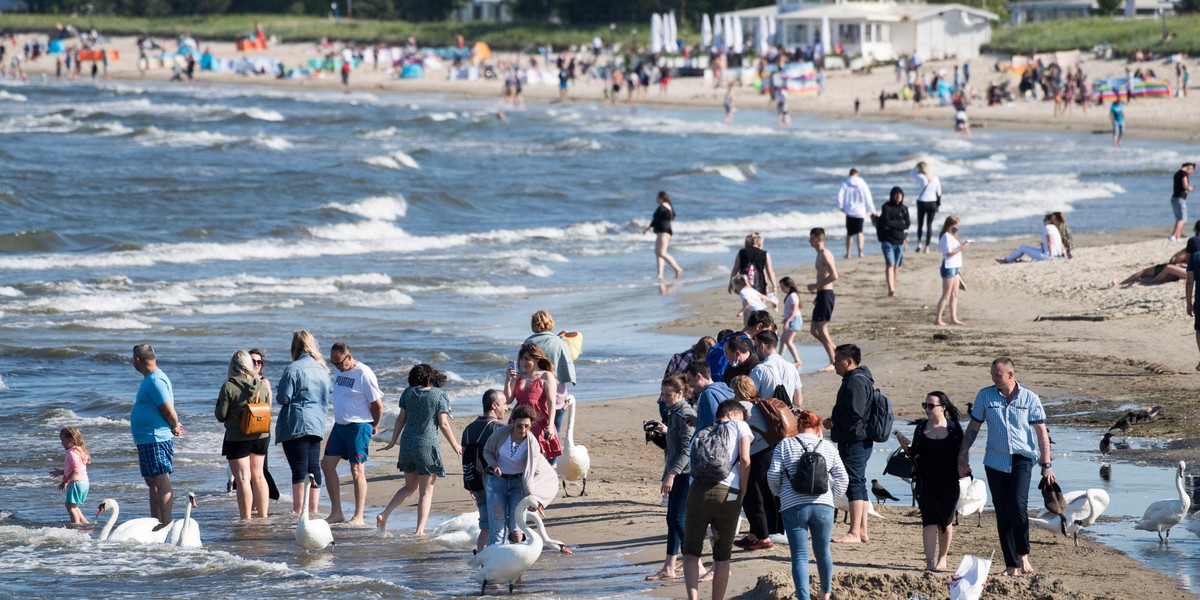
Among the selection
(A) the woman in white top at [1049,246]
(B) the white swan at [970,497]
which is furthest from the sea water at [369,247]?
(A) the woman in white top at [1049,246]

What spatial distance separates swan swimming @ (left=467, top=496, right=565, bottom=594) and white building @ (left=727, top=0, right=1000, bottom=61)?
64.1 meters

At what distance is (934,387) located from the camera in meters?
13.9

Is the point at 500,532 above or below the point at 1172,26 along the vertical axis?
below

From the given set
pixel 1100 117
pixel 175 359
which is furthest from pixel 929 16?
pixel 175 359

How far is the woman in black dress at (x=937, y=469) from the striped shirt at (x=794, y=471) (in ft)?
3.00

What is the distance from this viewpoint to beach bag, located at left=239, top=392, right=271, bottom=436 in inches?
397

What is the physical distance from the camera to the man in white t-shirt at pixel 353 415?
10070mm

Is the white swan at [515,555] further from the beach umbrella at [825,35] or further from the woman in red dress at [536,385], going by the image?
the beach umbrella at [825,35]

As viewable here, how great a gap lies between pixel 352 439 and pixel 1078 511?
4.83 meters

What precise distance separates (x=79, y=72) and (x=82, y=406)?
279 feet

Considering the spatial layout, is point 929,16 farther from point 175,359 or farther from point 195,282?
point 175,359

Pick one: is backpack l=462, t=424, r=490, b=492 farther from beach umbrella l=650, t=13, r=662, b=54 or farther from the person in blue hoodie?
beach umbrella l=650, t=13, r=662, b=54

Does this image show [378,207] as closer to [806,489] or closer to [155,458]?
[155,458]

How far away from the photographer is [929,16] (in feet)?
233
